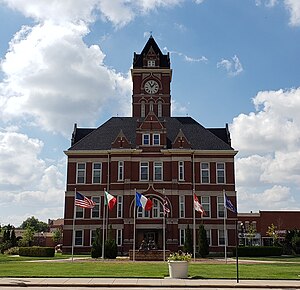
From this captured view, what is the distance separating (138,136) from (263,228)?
123ft

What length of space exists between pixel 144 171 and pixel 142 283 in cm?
3447

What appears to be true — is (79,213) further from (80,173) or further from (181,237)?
(181,237)

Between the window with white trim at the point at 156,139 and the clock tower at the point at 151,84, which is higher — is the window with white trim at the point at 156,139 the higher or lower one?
the lower one

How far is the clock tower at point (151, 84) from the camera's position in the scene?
6725 cm

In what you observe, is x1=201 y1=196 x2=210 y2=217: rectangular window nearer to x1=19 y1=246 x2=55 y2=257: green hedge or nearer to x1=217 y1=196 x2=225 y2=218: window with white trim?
x1=217 y1=196 x2=225 y2=218: window with white trim

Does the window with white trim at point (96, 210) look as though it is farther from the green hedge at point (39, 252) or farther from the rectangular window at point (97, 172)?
the green hedge at point (39, 252)

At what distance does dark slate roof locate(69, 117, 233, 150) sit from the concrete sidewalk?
115 ft

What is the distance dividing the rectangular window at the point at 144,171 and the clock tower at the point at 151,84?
42.1ft

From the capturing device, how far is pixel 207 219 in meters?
54.7

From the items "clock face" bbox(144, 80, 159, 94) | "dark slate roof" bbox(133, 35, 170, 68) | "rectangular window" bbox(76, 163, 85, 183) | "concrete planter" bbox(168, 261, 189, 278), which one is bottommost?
"concrete planter" bbox(168, 261, 189, 278)

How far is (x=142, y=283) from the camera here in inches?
826

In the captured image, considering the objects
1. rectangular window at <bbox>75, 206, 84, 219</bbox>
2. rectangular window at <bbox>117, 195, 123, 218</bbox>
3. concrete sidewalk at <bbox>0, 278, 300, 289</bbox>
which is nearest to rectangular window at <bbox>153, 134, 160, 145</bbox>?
rectangular window at <bbox>117, 195, 123, 218</bbox>

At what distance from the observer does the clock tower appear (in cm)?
6725

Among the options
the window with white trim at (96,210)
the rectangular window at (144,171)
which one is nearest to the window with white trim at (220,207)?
the rectangular window at (144,171)
